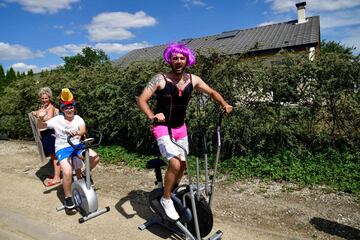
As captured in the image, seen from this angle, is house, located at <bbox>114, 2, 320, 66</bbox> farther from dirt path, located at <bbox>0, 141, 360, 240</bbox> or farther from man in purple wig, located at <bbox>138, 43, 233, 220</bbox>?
man in purple wig, located at <bbox>138, 43, 233, 220</bbox>

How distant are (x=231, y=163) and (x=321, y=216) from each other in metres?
2.14

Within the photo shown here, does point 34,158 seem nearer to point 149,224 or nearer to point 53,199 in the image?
point 53,199

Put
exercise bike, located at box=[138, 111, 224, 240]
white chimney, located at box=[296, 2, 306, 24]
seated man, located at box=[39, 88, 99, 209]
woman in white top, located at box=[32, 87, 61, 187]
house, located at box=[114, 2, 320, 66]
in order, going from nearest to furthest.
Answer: exercise bike, located at box=[138, 111, 224, 240] → seated man, located at box=[39, 88, 99, 209] → woman in white top, located at box=[32, 87, 61, 187] → house, located at box=[114, 2, 320, 66] → white chimney, located at box=[296, 2, 306, 24]

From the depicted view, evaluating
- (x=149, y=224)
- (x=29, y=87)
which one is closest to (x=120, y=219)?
(x=149, y=224)

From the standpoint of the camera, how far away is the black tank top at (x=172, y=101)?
10.9 feet

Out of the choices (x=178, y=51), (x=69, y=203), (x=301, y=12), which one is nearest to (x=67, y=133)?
(x=69, y=203)

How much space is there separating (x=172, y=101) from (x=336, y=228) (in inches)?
90.4

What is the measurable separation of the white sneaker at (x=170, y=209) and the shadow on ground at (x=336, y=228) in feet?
5.28

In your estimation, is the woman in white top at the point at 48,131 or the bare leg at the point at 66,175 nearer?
the bare leg at the point at 66,175

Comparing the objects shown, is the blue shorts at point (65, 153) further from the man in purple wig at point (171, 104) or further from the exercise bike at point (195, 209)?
the man in purple wig at point (171, 104)

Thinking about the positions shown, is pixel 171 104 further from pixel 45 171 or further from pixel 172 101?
pixel 45 171

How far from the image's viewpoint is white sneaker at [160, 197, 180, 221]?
3.36 meters

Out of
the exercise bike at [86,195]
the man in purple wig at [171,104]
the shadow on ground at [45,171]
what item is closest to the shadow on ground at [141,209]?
the exercise bike at [86,195]

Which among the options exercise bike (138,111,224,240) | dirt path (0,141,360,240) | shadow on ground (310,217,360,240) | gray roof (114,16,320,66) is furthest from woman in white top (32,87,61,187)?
gray roof (114,16,320,66)
